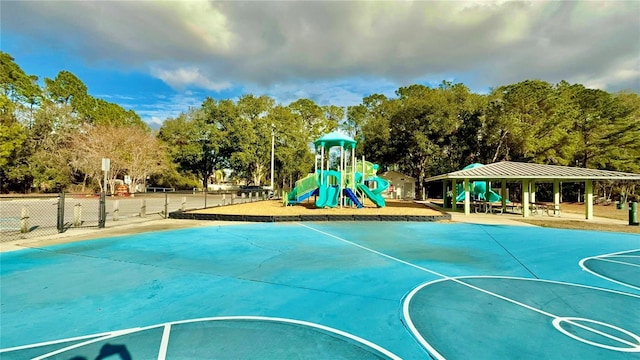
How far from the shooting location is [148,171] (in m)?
40.4

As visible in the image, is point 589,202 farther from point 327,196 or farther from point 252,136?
point 252,136

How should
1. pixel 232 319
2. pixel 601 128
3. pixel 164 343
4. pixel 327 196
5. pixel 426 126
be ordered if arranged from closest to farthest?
pixel 164 343 → pixel 232 319 → pixel 327 196 → pixel 601 128 → pixel 426 126

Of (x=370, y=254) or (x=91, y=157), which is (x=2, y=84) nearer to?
(x=91, y=157)

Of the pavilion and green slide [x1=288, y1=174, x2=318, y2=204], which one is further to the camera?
green slide [x1=288, y1=174, x2=318, y2=204]

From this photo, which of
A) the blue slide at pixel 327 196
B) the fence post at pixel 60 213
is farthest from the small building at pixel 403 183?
the fence post at pixel 60 213

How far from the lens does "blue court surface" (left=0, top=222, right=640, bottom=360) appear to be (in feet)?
12.2

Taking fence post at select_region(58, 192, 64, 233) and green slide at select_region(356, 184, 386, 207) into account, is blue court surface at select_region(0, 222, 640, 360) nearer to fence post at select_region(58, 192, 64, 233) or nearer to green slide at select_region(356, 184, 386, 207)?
fence post at select_region(58, 192, 64, 233)

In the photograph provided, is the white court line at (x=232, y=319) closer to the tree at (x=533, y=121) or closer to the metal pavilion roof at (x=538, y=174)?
the metal pavilion roof at (x=538, y=174)

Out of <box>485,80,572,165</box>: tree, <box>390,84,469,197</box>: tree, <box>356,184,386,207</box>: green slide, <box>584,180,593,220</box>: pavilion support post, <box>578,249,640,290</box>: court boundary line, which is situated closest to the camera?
<box>578,249,640,290</box>: court boundary line

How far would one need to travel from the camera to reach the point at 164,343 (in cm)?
376

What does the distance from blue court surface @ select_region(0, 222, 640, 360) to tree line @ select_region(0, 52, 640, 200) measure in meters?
28.4

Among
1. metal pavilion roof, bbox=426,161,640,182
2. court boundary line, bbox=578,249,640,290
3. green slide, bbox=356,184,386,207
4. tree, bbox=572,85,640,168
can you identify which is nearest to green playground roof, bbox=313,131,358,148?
green slide, bbox=356,184,386,207

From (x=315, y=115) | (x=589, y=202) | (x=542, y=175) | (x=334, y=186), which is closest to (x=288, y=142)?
(x=315, y=115)

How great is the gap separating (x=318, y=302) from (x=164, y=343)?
7.39ft
